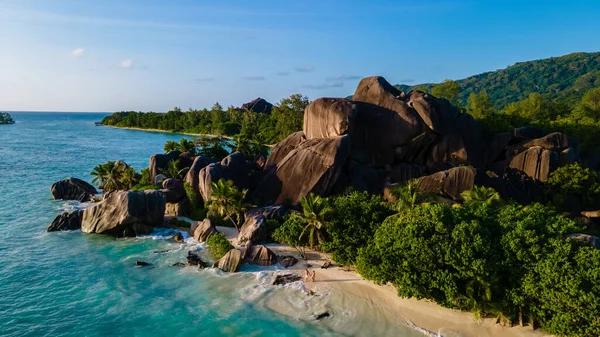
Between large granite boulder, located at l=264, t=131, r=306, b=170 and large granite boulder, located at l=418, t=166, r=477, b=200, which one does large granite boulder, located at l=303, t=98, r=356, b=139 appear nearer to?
large granite boulder, located at l=264, t=131, r=306, b=170

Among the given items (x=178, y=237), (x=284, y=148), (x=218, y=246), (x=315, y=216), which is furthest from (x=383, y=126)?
(x=178, y=237)

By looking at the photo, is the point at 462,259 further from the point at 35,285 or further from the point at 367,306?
the point at 35,285

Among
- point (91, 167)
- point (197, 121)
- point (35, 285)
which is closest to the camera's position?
point (35, 285)

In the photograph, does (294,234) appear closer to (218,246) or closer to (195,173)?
(218,246)

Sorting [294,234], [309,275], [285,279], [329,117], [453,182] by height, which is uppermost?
[329,117]

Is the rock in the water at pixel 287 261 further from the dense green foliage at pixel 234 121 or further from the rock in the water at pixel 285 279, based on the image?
the dense green foliage at pixel 234 121

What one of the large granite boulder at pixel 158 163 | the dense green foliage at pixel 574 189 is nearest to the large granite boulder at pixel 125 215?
the large granite boulder at pixel 158 163

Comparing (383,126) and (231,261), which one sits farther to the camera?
(383,126)

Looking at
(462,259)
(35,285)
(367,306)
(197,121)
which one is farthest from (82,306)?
(197,121)
